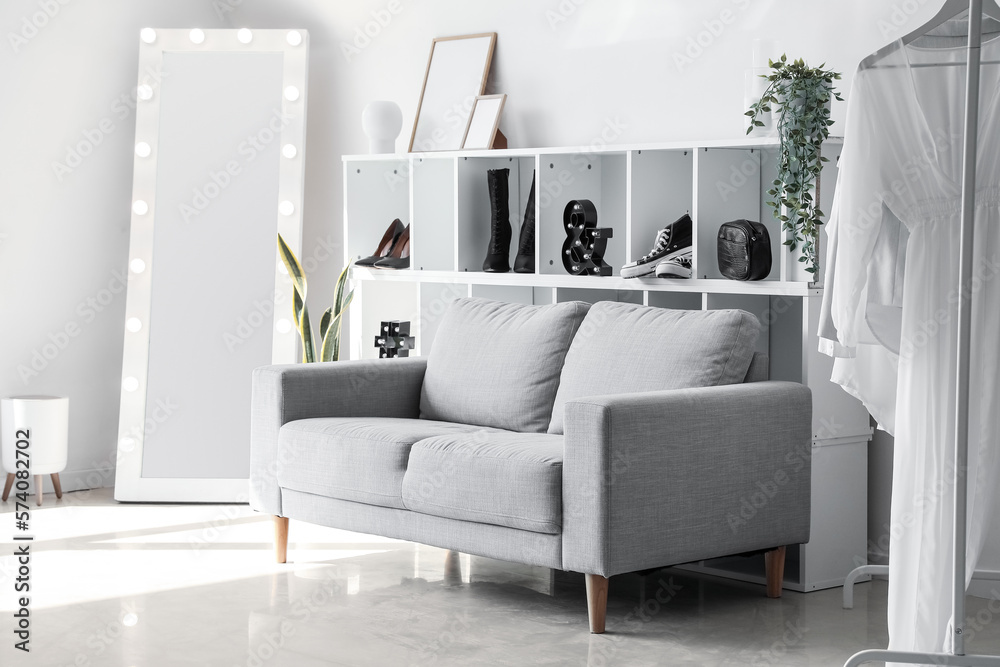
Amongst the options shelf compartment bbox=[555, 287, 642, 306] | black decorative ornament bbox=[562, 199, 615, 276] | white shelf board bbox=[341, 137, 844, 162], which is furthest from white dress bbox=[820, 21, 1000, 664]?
shelf compartment bbox=[555, 287, 642, 306]

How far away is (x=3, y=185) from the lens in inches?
209

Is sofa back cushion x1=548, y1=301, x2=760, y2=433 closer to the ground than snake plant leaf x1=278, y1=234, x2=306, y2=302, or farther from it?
closer to the ground

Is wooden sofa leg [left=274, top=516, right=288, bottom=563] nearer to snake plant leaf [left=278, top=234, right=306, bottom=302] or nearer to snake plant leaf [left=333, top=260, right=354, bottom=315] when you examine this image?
snake plant leaf [left=333, top=260, right=354, bottom=315]

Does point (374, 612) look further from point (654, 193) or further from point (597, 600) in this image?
point (654, 193)

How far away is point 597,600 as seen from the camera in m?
3.26

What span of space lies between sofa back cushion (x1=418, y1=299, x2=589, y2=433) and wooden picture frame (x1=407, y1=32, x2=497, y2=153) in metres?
1.01

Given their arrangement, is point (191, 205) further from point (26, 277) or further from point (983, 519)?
point (983, 519)

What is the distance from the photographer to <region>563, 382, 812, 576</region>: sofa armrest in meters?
3.19

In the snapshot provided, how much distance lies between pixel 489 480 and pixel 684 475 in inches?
21.0

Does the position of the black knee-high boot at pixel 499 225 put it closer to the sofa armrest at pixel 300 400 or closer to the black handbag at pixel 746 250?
the sofa armrest at pixel 300 400

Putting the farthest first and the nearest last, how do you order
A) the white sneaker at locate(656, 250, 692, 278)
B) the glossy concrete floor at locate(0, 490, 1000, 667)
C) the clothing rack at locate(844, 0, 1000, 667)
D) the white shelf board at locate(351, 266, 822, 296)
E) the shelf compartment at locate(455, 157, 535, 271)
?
the shelf compartment at locate(455, 157, 535, 271)
the white sneaker at locate(656, 250, 692, 278)
the white shelf board at locate(351, 266, 822, 296)
the glossy concrete floor at locate(0, 490, 1000, 667)
the clothing rack at locate(844, 0, 1000, 667)

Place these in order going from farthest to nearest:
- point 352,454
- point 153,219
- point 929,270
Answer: point 153,219 → point 352,454 → point 929,270

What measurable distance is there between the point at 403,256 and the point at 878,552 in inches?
87.5

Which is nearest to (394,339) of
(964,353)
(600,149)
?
(600,149)
